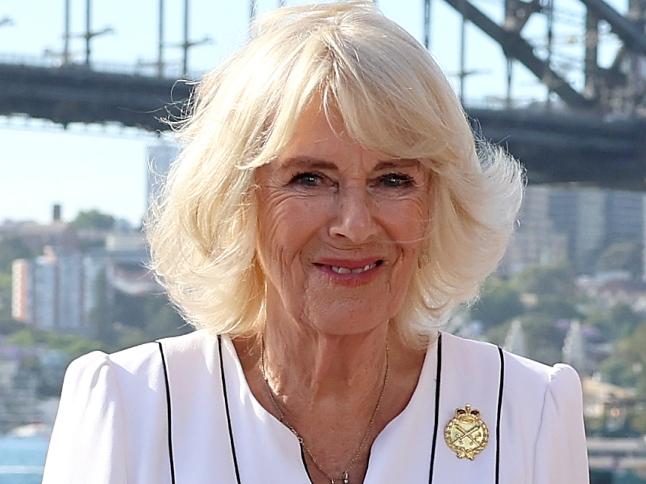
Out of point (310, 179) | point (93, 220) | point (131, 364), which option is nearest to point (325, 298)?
point (310, 179)

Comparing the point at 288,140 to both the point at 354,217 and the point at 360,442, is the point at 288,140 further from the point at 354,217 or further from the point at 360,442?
the point at 360,442

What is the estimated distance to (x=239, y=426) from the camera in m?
1.73

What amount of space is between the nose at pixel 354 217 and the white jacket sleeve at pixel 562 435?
13.6 inches

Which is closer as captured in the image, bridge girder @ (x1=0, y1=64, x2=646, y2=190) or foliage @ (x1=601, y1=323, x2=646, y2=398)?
bridge girder @ (x1=0, y1=64, x2=646, y2=190)

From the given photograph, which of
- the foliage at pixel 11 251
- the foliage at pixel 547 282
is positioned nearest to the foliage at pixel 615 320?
the foliage at pixel 547 282

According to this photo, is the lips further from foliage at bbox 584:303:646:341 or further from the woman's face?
foliage at bbox 584:303:646:341

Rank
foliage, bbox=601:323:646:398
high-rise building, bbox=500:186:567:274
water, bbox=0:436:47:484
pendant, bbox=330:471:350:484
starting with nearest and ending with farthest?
pendant, bbox=330:471:350:484, water, bbox=0:436:47:484, foliage, bbox=601:323:646:398, high-rise building, bbox=500:186:567:274

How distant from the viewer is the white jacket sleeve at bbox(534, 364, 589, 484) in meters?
1.70

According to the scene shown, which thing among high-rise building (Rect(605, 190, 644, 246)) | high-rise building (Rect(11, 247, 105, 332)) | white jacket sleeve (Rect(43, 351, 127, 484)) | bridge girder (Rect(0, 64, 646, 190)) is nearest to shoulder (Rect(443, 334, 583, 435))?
white jacket sleeve (Rect(43, 351, 127, 484))

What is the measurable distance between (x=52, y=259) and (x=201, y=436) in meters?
22.8

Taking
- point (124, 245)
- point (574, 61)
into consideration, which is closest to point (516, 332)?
point (574, 61)

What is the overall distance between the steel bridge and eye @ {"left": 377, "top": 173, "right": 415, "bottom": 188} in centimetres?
959

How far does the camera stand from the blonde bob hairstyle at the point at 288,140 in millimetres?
1595

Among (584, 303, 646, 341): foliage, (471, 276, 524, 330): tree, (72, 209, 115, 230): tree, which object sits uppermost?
(72, 209, 115, 230): tree
